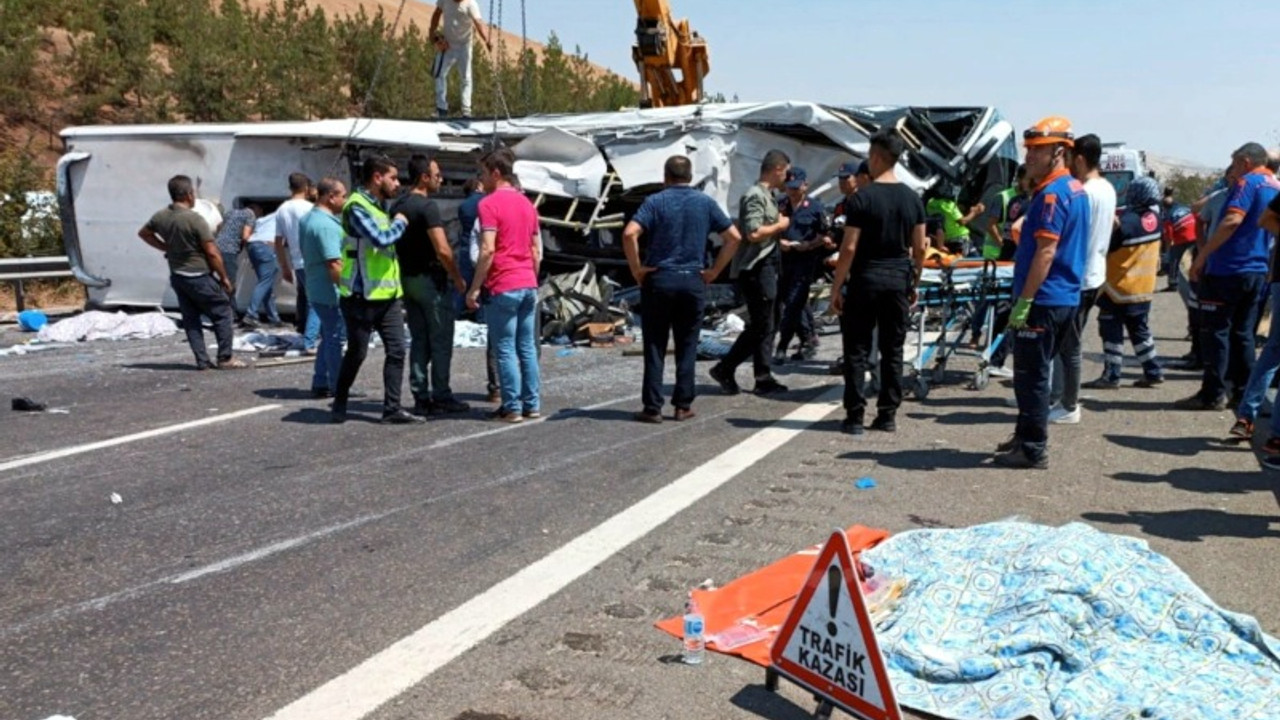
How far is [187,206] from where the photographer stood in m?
10.4

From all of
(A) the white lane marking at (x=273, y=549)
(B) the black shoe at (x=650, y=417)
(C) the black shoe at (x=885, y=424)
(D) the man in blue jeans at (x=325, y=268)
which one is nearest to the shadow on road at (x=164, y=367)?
(D) the man in blue jeans at (x=325, y=268)

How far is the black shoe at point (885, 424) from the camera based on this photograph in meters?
7.66

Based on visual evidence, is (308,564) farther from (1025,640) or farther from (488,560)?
(1025,640)

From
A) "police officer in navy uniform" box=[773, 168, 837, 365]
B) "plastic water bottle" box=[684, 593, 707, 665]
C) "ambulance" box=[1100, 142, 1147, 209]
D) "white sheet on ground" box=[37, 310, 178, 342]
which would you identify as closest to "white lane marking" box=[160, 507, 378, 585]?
"plastic water bottle" box=[684, 593, 707, 665]

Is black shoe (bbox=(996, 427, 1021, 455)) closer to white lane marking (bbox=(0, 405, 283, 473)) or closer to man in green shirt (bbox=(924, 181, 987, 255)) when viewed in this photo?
white lane marking (bbox=(0, 405, 283, 473))

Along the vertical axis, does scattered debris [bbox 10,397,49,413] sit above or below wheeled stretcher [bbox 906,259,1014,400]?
below

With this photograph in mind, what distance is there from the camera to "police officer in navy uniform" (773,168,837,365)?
10.1 metres

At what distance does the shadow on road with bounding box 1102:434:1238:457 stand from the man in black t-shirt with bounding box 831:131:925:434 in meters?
1.58

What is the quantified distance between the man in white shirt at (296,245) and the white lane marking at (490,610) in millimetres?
6508

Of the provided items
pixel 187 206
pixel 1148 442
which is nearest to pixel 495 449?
pixel 1148 442

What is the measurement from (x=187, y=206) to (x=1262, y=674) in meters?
9.85

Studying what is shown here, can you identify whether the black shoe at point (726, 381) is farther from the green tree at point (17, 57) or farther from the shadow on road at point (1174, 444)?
the green tree at point (17, 57)

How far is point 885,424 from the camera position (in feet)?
25.2

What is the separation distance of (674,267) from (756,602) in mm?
3921
